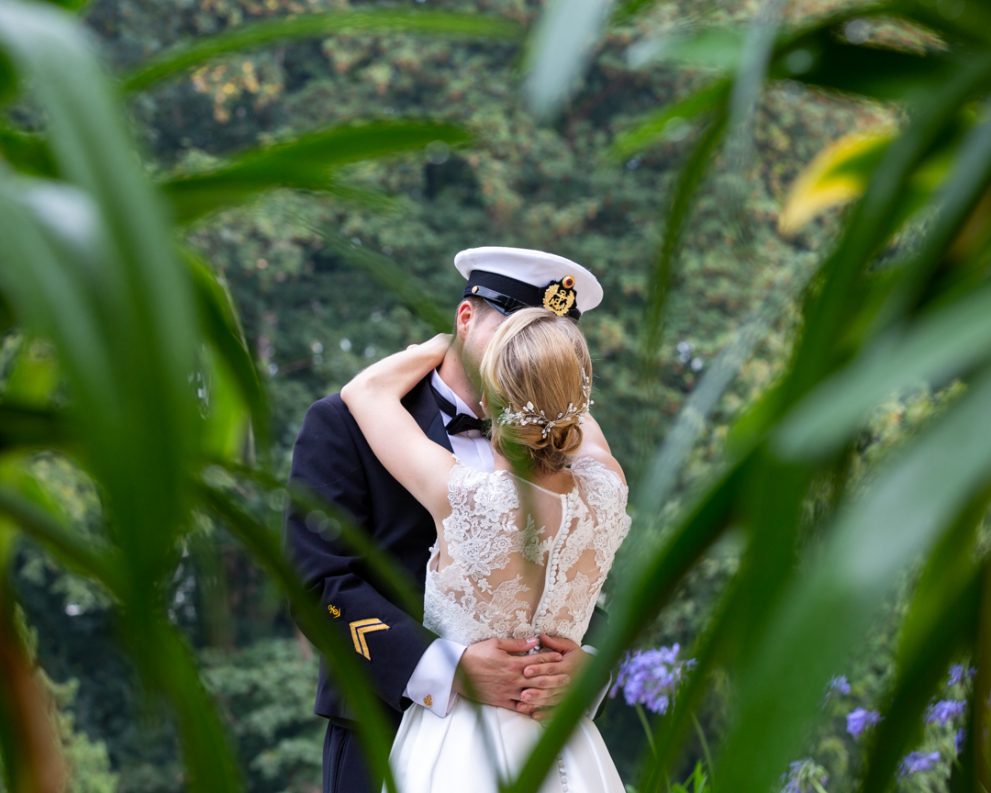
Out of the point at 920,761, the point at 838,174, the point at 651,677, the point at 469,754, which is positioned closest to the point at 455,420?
the point at 469,754

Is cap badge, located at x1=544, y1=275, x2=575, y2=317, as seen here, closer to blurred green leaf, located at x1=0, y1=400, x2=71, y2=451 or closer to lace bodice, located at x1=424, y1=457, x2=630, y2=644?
lace bodice, located at x1=424, y1=457, x2=630, y2=644

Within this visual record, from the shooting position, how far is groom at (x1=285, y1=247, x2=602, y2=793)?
72.2 inches

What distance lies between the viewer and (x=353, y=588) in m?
1.90

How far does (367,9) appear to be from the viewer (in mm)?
460

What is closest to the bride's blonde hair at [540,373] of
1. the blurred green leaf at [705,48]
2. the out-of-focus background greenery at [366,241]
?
the blurred green leaf at [705,48]

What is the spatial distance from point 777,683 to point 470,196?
36.0 feet

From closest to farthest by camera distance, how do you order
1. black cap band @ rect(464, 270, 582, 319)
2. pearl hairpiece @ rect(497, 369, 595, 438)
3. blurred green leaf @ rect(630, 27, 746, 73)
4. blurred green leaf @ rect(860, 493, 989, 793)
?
blurred green leaf @ rect(860, 493, 989, 793), blurred green leaf @ rect(630, 27, 746, 73), pearl hairpiece @ rect(497, 369, 595, 438), black cap band @ rect(464, 270, 582, 319)

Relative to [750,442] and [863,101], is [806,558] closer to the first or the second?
[750,442]

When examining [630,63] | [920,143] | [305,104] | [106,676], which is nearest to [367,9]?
[630,63]

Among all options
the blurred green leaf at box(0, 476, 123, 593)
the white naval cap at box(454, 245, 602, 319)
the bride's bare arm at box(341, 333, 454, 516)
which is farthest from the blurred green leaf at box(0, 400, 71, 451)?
the white naval cap at box(454, 245, 602, 319)

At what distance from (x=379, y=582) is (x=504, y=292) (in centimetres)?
48

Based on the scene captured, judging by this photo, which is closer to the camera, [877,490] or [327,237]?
[877,490]

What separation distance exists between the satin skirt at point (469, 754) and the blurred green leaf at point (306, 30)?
135cm

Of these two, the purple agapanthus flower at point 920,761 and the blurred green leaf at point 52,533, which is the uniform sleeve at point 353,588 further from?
the blurred green leaf at point 52,533
